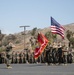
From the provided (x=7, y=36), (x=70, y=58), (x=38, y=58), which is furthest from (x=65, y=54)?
(x=7, y=36)

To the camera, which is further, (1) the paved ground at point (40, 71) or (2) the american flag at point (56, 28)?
(2) the american flag at point (56, 28)

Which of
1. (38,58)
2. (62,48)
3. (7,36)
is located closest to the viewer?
(62,48)

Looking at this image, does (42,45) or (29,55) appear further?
(29,55)

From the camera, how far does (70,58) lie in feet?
107

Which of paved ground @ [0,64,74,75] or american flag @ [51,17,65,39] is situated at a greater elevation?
american flag @ [51,17,65,39]

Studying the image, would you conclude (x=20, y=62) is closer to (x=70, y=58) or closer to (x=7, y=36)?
(x=70, y=58)

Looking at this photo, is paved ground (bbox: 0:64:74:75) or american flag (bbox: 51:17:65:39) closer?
paved ground (bbox: 0:64:74:75)

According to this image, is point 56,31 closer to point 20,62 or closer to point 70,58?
point 70,58

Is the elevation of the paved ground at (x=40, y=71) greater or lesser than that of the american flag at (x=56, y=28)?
lesser

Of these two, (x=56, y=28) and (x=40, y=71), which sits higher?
(x=56, y=28)

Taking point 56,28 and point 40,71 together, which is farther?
point 56,28

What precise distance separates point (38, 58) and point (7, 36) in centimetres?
6092

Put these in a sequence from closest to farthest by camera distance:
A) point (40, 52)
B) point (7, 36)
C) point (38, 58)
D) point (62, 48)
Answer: point (62, 48) → point (40, 52) → point (38, 58) → point (7, 36)

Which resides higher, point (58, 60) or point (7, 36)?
point (7, 36)
